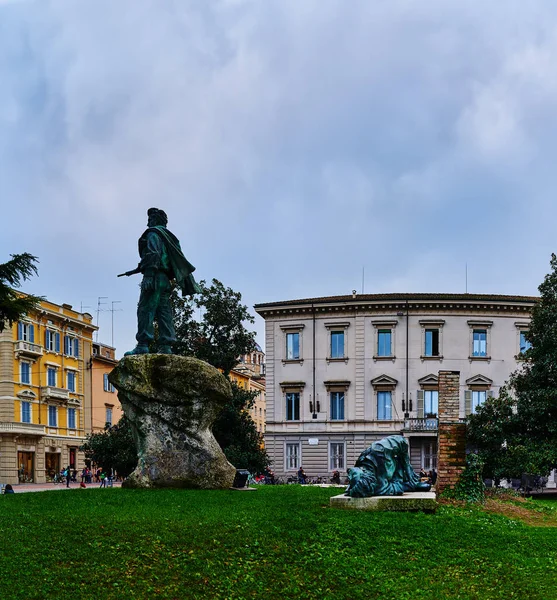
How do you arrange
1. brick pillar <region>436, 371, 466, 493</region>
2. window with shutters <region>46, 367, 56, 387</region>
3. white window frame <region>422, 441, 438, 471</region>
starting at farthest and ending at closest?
window with shutters <region>46, 367, 56, 387</region>, white window frame <region>422, 441, 438, 471</region>, brick pillar <region>436, 371, 466, 493</region>

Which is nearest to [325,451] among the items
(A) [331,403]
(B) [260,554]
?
(A) [331,403]

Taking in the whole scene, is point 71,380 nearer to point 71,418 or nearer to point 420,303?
point 71,418

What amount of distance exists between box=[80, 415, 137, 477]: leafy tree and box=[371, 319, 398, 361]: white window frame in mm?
19446

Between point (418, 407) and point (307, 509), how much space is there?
40169 millimetres

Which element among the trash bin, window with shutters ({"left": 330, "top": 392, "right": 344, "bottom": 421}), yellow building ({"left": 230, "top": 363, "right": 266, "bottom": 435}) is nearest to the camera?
the trash bin

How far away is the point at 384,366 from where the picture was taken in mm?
53562

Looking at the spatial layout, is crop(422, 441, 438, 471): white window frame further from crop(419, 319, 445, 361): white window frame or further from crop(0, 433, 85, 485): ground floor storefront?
crop(0, 433, 85, 485): ground floor storefront

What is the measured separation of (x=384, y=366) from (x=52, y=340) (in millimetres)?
26411

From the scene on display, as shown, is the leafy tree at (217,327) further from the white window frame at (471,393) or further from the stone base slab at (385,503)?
the stone base slab at (385,503)

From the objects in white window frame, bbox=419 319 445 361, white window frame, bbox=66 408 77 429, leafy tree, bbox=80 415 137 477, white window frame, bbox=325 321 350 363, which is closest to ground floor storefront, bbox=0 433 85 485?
white window frame, bbox=66 408 77 429

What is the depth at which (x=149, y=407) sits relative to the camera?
17.1 metres

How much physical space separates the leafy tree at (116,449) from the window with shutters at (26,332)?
23506 mm

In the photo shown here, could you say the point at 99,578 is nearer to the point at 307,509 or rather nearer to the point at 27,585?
the point at 27,585

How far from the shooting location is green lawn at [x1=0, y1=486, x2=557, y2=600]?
9.70 meters
